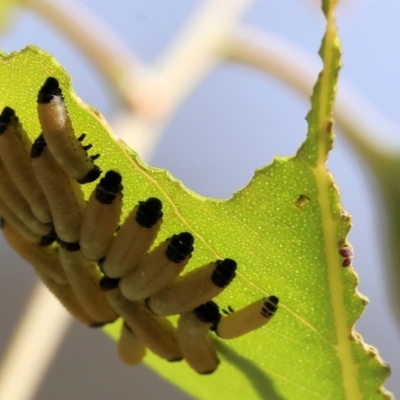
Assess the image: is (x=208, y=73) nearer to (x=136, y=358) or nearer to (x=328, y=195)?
(x=136, y=358)

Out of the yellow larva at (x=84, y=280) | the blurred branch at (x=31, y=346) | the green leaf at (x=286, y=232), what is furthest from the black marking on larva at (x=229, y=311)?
the blurred branch at (x=31, y=346)

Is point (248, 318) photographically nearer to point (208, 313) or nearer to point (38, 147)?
point (208, 313)

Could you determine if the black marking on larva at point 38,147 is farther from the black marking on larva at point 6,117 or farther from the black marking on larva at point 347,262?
the black marking on larva at point 347,262

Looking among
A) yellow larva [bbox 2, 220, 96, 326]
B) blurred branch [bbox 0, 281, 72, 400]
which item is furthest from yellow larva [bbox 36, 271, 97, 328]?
blurred branch [bbox 0, 281, 72, 400]

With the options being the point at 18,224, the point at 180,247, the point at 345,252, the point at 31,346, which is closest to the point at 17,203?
the point at 18,224

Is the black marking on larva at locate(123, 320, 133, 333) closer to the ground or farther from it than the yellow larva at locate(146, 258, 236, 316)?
closer to the ground

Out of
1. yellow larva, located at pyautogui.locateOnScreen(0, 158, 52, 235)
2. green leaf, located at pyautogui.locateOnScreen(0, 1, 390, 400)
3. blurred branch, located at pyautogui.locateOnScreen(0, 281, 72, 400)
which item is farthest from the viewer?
blurred branch, located at pyautogui.locateOnScreen(0, 281, 72, 400)

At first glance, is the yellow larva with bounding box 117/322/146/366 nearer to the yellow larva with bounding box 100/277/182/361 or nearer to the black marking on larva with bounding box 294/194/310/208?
the yellow larva with bounding box 100/277/182/361
